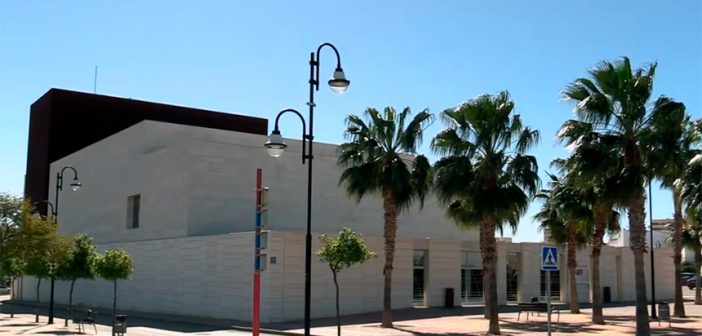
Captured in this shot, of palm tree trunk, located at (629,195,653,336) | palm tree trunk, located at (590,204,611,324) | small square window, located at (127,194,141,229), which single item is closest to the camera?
palm tree trunk, located at (629,195,653,336)

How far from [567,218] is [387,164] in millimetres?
7930

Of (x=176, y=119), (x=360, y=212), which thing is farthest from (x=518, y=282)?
(x=176, y=119)

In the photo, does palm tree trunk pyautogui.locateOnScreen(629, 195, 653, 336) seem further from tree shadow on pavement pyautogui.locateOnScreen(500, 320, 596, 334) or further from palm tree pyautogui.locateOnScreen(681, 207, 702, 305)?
palm tree pyautogui.locateOnScreen(681, 207, 702, 305)

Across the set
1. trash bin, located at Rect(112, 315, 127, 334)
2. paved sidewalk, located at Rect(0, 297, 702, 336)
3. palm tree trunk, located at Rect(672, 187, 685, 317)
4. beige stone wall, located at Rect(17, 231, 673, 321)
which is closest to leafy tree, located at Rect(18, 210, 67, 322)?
paved sidewalk, located at Rect(0, 297, 702, 336)

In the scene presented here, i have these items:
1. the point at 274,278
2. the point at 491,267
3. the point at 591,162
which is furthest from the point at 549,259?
the point at 274,278

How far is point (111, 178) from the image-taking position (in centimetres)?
5275

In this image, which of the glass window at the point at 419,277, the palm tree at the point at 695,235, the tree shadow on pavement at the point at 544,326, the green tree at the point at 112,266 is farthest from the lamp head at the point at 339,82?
the glass window at the point at 419,277

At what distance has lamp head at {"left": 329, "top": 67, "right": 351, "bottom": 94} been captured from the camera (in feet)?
59.3

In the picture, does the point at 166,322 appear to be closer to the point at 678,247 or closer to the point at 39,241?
the point at 39,241

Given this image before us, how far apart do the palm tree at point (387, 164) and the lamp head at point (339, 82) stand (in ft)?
39.0

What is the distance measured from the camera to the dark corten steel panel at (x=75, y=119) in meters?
65.0

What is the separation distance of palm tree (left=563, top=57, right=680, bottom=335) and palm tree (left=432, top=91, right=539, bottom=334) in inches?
136

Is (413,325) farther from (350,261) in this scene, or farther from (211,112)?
(211,112)

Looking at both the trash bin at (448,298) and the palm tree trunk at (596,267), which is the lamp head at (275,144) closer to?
the palm tree trunk at (596,267)
